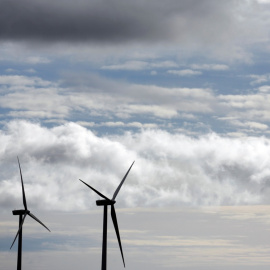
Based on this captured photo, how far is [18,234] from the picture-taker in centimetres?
14012

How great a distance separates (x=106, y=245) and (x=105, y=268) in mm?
4010

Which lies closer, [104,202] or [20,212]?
[104,202]

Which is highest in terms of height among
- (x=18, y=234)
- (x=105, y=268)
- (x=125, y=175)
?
(x=125, y=175)

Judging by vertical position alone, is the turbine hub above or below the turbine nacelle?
above

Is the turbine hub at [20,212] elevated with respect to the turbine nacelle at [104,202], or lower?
elevated

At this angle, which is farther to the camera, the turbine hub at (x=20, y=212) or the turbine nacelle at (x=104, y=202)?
the turbine hub at (x=20, y=212)

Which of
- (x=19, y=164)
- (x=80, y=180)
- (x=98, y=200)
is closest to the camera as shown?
(x=80, y=180)

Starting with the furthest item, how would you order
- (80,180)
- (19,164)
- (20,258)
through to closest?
(20,258) < (19,164) < (80,180)

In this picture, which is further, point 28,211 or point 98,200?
point 28,211

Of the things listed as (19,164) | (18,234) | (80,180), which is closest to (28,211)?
(18,234)

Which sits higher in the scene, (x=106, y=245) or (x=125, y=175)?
(x=125, y=175)

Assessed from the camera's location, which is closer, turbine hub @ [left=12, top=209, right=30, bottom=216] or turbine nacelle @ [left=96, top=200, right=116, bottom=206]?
turbine nacelle @ [left=96, top=200, right=116, bottom=206]

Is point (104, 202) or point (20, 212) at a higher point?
point (20, 212)

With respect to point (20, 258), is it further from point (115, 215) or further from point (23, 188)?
point (115, 215)
